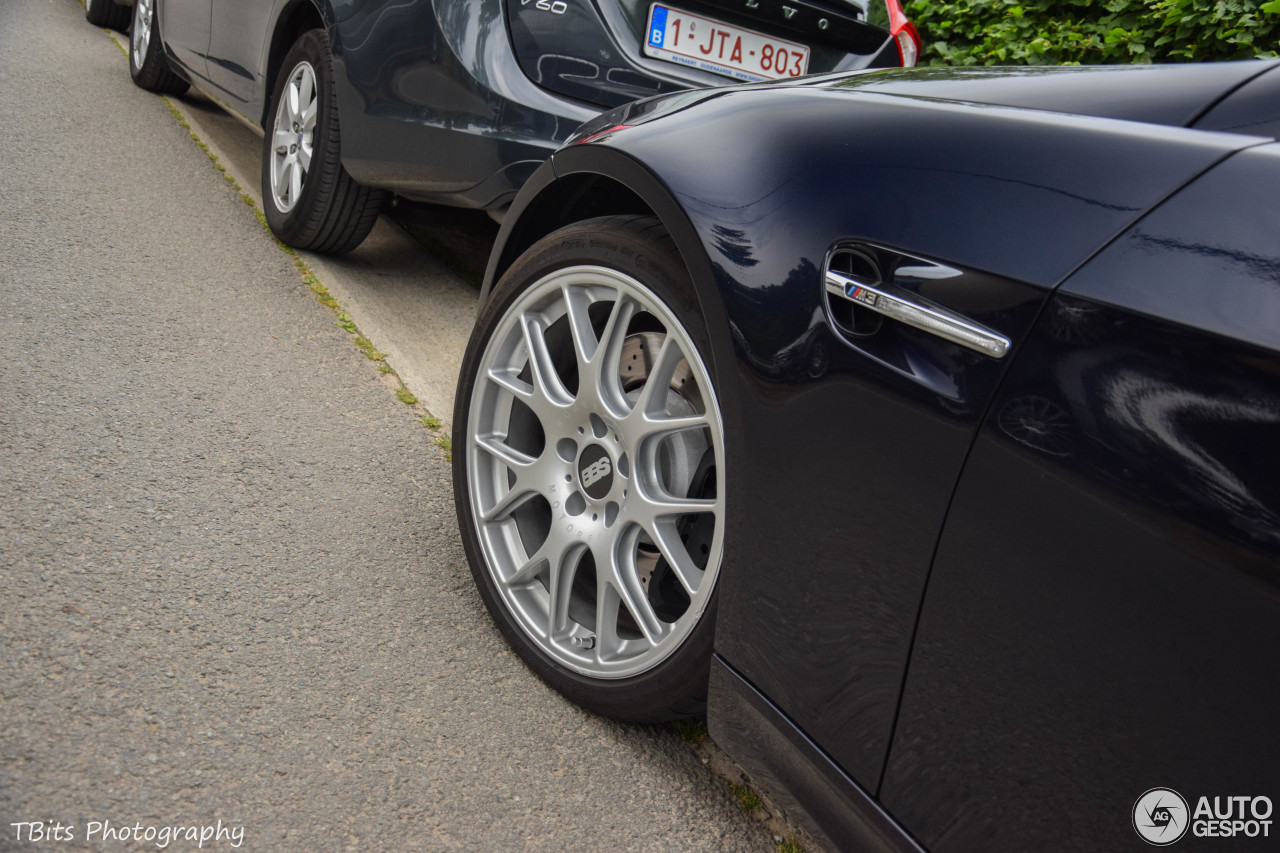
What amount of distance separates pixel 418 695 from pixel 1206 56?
340 cm

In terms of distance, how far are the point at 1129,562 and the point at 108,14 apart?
986 centimetres

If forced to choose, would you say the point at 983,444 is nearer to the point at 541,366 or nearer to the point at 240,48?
the point at 541,366

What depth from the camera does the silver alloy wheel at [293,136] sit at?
379cm

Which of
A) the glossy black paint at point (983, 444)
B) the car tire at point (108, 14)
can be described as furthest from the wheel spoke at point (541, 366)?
the car tire at point (108, 14)

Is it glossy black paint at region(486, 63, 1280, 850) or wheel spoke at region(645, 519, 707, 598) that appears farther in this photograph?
wheel spoke at region(645, 519, 707, 598)

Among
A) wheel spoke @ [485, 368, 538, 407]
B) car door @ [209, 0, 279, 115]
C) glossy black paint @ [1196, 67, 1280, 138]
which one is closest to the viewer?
glossy black paint @ [1196, 67, 1280, 138]

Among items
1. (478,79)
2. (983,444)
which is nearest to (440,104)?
(478,79)

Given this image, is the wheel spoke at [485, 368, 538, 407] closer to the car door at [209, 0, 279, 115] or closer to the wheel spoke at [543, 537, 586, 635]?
the wheel spoke at [543, 537, 586, 635]

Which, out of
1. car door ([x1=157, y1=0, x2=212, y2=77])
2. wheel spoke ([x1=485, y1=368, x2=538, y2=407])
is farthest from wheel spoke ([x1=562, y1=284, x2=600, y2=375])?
car door ([x1=157, y1=0, x2=212, y2=77])

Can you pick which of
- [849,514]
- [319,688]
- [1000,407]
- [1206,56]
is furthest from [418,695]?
[1206,56]

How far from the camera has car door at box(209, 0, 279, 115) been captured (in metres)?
4.16

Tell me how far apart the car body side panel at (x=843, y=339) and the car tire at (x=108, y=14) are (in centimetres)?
882
